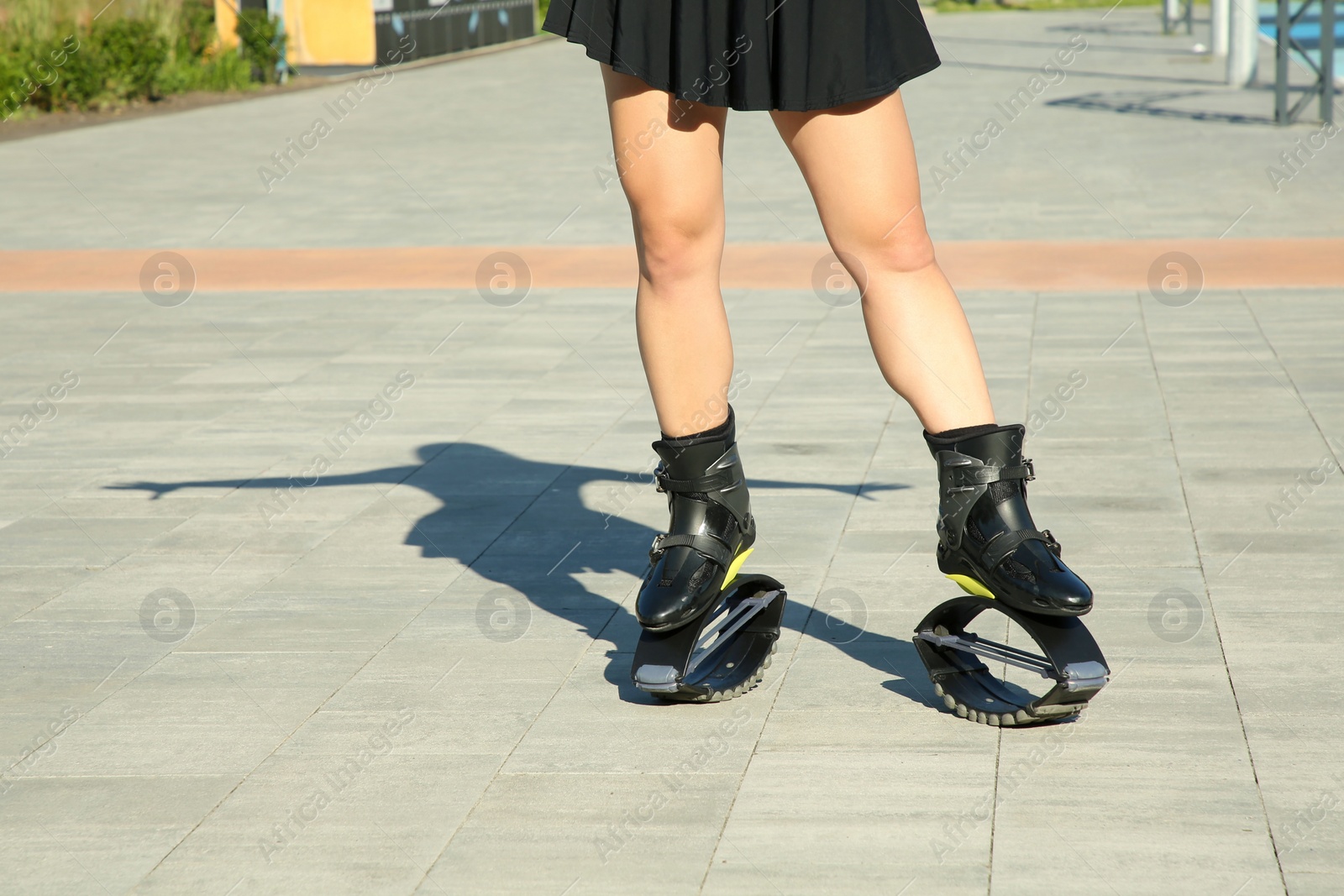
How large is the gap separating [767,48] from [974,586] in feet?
3.43

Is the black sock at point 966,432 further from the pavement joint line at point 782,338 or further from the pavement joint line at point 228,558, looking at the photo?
the pavement joint line at point 782,338

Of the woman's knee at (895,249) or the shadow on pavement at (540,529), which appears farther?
the shadow on pavement at (540,529)

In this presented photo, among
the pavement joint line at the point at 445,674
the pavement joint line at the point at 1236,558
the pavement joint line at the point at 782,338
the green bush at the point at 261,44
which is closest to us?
the pavement joint line at the point at 445,674

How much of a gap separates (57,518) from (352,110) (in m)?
15.7

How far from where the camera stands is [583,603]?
359cm

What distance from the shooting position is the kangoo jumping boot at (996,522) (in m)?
2.65

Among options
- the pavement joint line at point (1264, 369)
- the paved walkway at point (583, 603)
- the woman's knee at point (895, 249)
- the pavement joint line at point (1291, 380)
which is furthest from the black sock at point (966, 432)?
the pavement joint line at point (1264, 369)

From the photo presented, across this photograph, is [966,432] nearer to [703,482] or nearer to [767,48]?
[703,482]

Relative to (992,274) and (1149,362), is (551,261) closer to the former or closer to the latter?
(992,274)

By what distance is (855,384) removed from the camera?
5969mm

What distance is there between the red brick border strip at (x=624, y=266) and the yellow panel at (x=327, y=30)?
52.6 ft

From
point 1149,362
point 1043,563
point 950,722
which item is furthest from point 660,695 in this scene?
point 1149,362

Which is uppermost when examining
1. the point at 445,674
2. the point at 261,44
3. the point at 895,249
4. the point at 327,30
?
the point at 895,249

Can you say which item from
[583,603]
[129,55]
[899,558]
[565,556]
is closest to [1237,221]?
[899,558]
